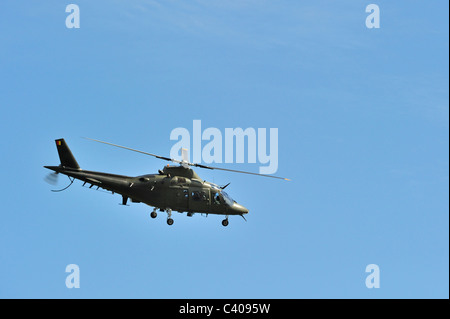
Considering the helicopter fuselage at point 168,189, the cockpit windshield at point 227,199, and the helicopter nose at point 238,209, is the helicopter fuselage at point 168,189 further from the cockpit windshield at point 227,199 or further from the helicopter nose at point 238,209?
the helicopter nose at point 238,209

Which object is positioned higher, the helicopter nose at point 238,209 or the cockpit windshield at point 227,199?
the cockpit windshield at point 227,199

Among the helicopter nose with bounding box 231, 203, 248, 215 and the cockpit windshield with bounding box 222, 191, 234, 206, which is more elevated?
the cockpit windshield with bounding box 222, 191, 234, 206

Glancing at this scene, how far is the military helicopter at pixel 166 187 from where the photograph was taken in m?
133

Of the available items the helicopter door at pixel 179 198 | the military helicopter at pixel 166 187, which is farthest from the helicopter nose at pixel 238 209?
the helicopter door at pixel 179 198

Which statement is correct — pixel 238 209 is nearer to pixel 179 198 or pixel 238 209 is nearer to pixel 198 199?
pixel 198 199

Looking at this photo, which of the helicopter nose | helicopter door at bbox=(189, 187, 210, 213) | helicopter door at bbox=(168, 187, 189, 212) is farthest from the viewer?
the helicopter nose

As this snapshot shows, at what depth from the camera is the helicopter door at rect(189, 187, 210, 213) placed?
136m

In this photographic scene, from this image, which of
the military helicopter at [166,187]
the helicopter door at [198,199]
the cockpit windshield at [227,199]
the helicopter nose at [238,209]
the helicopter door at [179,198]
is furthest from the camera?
the helicopter nose at [238,209]

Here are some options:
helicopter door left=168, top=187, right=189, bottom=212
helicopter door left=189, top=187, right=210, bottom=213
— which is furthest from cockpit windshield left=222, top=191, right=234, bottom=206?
helicopter door left=168, top=187, right=189, bottom=212

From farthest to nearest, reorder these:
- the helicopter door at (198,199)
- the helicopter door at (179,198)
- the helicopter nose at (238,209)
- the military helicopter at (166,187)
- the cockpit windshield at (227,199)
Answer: the helicopter nose at (238,209) < the cockpit windshield at (227,199) < the helicopter door at (198,199) < the helicopter door at (179,198) < the military helicopter at (166,187)

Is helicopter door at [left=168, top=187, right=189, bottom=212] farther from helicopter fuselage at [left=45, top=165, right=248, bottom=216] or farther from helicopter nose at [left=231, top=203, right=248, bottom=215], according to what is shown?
helicopter nose at [left=231, top=203, right=248, bottom=215]
